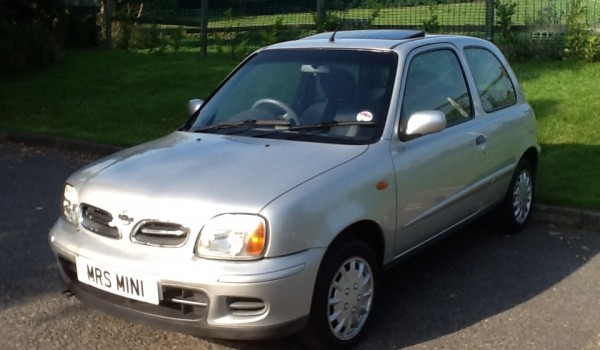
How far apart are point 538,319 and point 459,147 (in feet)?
4.11

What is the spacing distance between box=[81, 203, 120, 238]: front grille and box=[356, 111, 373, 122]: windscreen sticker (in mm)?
1657

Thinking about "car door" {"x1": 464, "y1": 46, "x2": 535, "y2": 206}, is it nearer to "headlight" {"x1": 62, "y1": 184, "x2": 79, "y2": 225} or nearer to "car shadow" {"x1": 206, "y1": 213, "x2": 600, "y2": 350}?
"car shadow" {"x1": 206, "y1": 213, "x2": 600, "y2": 350}

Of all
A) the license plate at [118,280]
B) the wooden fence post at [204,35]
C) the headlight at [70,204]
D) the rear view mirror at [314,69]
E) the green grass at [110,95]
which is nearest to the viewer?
the license plate at [118,280]

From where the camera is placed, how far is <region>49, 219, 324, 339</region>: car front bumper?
4.09 metres

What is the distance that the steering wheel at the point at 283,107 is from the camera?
5.34 metres

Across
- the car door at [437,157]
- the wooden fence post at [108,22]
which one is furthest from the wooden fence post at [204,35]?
the car door at [437,157]

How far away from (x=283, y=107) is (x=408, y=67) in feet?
2.83

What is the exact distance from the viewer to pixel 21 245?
662cm

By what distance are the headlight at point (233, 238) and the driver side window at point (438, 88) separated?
1.55 metres

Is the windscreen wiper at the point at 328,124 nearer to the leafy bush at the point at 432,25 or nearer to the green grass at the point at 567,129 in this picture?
the green grass at the point at 567,129

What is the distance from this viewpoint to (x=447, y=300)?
5496 mm

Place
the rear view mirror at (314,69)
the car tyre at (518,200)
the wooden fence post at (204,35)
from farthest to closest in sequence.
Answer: the wooden fence post at (204,35) < the car tyre at (518,200) < the rear view mirror at (314,69)

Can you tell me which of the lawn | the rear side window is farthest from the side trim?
the lawn

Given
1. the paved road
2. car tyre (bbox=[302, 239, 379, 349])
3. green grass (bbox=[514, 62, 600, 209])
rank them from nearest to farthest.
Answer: car tyre (bbox=[302, 239, 379, 349])
the paved road
green grass (bbox=[514, 62, 600, 209])
